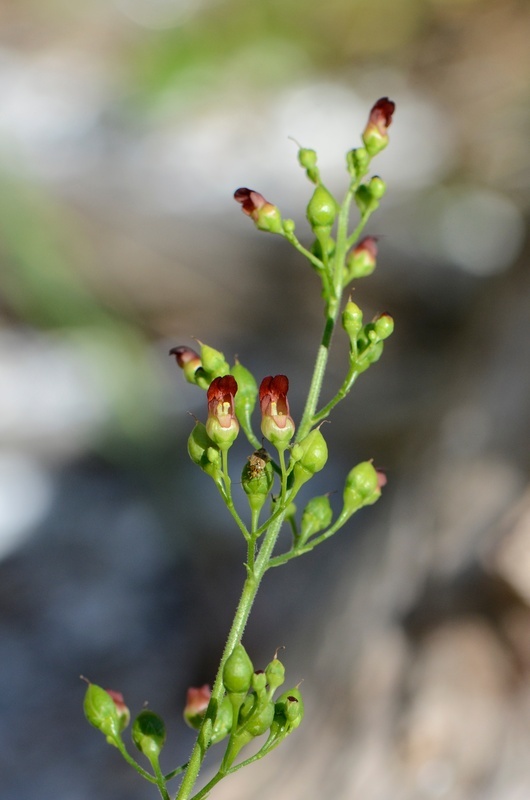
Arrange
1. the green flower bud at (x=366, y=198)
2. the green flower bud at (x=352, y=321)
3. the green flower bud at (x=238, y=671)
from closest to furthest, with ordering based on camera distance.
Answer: the green flower bud at (x=238, y=671) < the green flower bud at (x=352, y=321) < the green flower bud at (x=366, y=198)

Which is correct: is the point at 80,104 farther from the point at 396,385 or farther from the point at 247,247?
the point at 396,385

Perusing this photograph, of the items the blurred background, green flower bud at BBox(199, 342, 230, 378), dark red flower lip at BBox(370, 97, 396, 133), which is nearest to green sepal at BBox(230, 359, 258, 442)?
green flower bud at BBox(199, 342, 230, 378)

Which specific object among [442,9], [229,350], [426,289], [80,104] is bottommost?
[426,289]

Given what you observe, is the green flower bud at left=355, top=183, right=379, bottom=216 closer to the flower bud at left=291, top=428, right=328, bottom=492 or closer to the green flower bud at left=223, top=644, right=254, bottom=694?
the flower bud at left=291, top=428, right=328, bottom=492

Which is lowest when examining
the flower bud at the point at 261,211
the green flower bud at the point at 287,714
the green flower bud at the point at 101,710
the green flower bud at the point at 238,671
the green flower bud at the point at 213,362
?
the green flower bud at the point at 287,714

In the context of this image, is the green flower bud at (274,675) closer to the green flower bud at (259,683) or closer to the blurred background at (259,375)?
the green flower bud at (259,683)

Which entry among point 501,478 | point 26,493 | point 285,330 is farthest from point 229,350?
point 501,478

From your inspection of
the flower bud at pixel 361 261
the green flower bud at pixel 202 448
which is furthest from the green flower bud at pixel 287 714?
the flower bud at pixel 361 261
